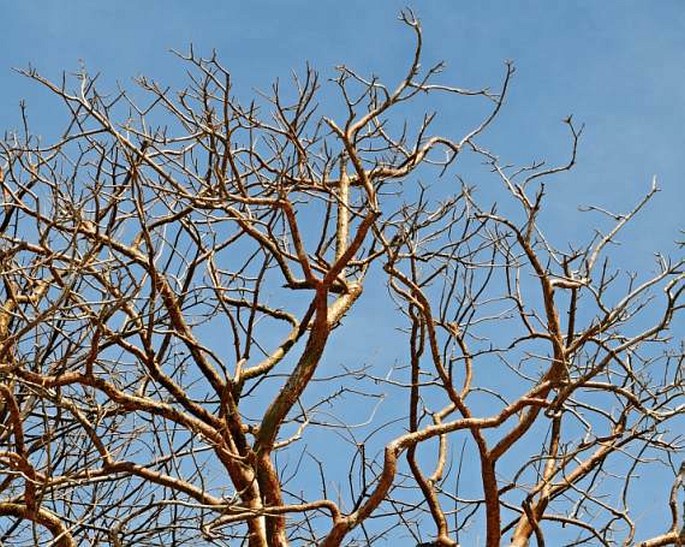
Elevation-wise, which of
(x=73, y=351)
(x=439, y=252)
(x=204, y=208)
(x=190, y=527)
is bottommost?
(x=190, y=527)

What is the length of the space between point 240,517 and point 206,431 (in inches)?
24.2

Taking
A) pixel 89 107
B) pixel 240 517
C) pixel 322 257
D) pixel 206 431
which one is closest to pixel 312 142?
pixel 322 257

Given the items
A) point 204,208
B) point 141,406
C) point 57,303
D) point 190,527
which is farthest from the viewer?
point 204,208

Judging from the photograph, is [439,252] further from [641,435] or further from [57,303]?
[57,303]

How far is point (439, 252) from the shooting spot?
22.9 ft

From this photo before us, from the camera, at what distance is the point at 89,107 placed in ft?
21.0

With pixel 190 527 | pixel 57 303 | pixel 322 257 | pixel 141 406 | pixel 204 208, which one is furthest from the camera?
pixel 322 257

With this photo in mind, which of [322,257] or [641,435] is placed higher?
[322,257]

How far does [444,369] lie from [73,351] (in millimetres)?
2100

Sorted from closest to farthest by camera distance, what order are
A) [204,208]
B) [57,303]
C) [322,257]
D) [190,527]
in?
[57,303], [190,527], [204,208], [322,257]

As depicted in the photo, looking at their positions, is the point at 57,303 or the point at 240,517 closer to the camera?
the point at 57,303

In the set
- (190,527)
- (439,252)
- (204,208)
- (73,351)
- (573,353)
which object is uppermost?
(204,208)

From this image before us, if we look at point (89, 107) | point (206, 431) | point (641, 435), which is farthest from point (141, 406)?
point (641, 435)

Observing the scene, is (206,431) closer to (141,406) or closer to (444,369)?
(141,406)
